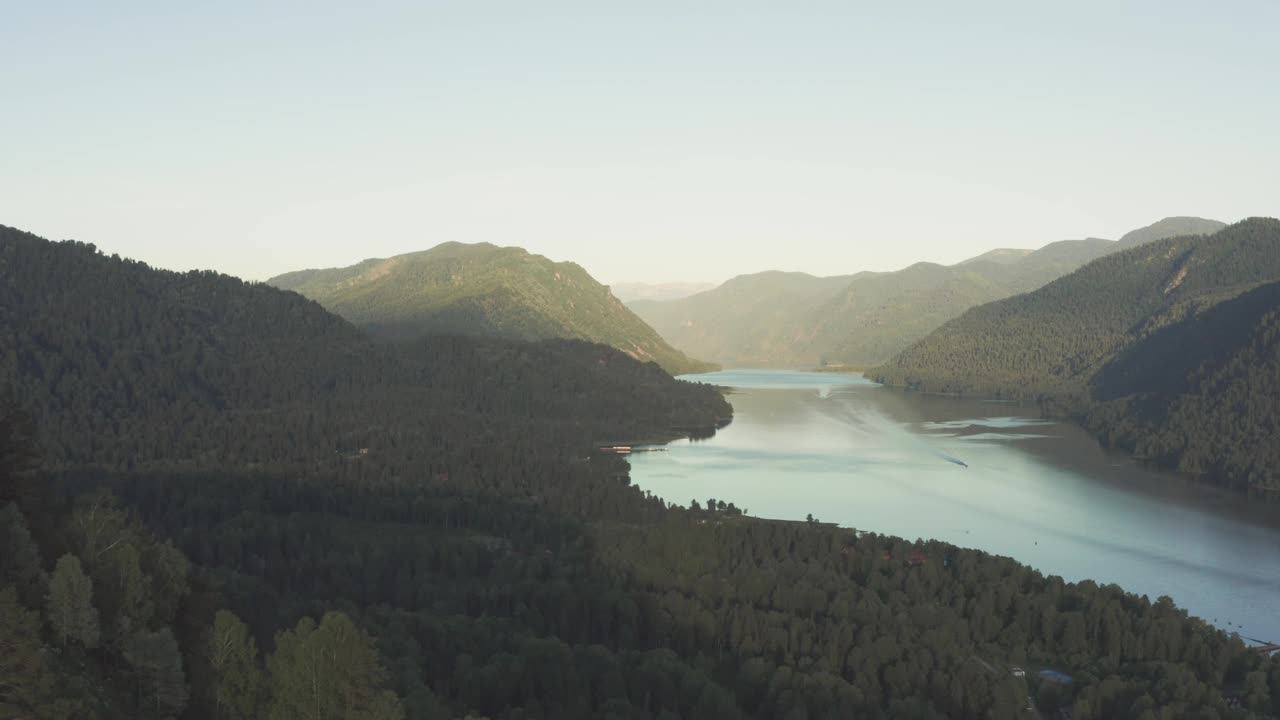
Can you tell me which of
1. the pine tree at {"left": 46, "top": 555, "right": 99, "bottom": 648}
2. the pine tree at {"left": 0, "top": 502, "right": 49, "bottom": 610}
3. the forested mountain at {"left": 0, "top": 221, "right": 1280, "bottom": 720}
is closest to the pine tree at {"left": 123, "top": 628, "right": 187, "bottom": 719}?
the forested mountain at {"left": 0, "top": 221, "right": 1280, "bottom": 720}

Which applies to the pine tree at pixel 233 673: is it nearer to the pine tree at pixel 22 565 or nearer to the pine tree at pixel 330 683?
the pine tree at pixel 330 683

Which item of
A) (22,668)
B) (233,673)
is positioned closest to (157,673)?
(233,673)

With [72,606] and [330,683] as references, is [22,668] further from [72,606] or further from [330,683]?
[330,683]

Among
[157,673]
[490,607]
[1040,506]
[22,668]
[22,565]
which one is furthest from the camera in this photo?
[1040,506]

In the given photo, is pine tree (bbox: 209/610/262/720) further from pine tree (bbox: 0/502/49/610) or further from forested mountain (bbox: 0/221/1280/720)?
pine tree (bbox: 0/502/49/610)

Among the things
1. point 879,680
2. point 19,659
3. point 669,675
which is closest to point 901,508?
point 879,680
